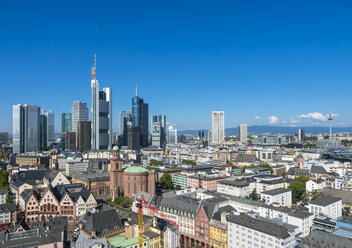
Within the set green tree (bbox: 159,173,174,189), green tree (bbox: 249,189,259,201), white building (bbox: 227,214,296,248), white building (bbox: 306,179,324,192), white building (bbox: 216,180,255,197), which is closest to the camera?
white building (bbox: 227,214,296,248)

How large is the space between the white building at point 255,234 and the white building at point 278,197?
26.9 meters

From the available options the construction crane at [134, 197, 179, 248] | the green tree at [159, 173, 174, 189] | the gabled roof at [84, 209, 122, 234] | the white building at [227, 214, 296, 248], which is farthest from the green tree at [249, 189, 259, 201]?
the gabled roof at [84, 209, 122, 234]

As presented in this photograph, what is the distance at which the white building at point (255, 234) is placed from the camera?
145 feet

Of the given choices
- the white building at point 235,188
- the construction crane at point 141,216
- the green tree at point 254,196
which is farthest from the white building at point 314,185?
the construction crane at point 141,216

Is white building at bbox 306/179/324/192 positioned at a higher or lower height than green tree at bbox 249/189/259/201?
higher

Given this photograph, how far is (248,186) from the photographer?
87.2 metres

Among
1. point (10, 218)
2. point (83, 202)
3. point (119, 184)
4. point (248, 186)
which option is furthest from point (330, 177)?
point (10, 218)

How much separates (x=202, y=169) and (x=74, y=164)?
58333 mm

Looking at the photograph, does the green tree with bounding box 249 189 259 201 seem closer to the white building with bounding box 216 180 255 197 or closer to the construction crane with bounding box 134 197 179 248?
the white building with bounding box 216 180 255 197

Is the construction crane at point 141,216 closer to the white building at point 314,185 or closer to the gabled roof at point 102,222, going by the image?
the gabled roof at point 102,222

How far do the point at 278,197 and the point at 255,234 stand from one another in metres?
30.9

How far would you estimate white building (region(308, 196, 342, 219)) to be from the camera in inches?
2440

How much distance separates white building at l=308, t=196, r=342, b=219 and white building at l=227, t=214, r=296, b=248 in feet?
65.3

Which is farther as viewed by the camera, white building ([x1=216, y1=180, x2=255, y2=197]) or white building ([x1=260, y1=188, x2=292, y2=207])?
white building ([x1=216, y1=180, x2=255, y2=197])
